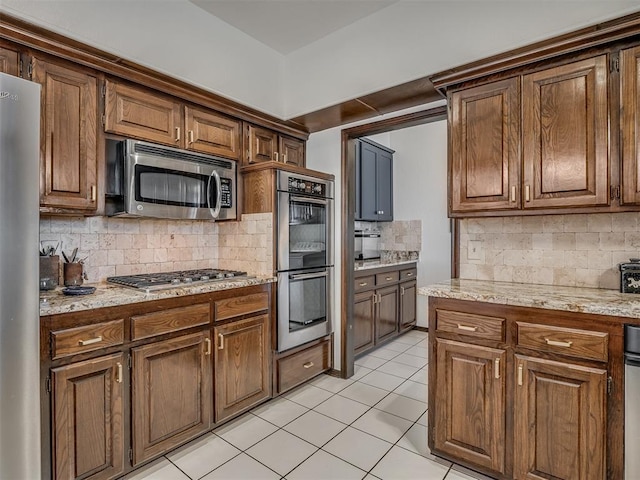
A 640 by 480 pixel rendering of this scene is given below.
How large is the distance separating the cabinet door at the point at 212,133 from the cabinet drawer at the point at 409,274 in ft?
8.40

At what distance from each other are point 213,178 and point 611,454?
2752 mm

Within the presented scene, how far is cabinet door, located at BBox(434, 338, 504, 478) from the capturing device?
1800mm

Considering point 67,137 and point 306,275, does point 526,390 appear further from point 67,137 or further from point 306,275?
point 67,137

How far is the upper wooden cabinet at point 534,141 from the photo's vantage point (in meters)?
1.81

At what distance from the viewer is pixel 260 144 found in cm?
301

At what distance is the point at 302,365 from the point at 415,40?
259 cm

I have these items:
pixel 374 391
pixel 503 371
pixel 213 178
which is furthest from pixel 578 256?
pixel 213 178

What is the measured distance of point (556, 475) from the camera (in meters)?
1.65

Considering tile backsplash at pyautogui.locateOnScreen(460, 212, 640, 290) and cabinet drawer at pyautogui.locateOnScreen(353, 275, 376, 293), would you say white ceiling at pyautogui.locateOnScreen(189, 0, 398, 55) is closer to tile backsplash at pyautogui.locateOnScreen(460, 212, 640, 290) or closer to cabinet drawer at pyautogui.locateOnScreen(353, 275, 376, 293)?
tile backsplash at pyautogui.locateOnScreen(460, 212, 640, 290)

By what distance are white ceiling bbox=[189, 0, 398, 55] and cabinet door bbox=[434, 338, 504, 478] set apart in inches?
90.5

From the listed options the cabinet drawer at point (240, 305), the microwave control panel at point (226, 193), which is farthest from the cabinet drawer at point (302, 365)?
the microwave control panel at point (226, 193)

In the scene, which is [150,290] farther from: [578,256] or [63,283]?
[578,256]

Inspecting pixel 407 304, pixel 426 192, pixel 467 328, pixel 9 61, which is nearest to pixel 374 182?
pixel 426 192

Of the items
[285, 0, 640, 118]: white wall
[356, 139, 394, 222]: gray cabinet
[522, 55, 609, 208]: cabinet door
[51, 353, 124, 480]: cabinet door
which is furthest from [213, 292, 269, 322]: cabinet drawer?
[356, 139, 394, 222]: gray cabinet
